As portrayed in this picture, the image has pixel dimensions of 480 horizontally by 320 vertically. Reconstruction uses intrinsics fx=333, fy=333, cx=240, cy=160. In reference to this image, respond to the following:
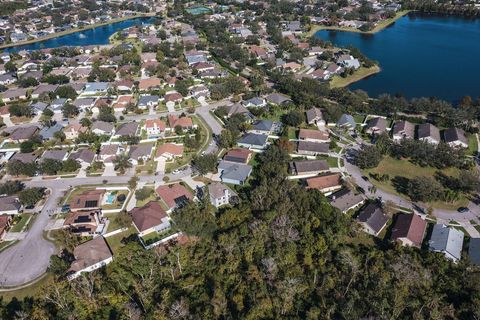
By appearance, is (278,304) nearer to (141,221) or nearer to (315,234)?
(315,234)

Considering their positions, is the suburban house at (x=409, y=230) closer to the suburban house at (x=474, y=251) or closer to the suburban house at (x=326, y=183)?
the suburban house at (x=474, y=251)

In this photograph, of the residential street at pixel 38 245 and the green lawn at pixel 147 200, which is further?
the green lawn at pixel 147 200

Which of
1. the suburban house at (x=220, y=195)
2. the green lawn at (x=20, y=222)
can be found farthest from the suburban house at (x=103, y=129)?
the suburban house at (x=220, y=195)

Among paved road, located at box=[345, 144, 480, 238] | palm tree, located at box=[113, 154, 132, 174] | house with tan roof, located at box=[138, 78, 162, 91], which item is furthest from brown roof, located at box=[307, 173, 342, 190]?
house with tan roof, located at box=[138, 78, 162, 91]

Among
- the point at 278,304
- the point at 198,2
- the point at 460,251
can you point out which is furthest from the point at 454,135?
the point at 198,2

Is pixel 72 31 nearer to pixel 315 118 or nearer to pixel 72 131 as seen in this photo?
pixel 72 131

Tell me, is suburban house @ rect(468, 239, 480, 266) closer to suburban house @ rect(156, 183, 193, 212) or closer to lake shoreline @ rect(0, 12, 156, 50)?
suburban house @ rect(156, 183, 193, 212)

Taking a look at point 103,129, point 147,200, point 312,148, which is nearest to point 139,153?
point 147,200

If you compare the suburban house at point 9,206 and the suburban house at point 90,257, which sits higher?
the suburban house at point 90,257
